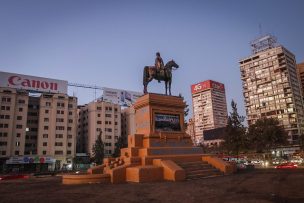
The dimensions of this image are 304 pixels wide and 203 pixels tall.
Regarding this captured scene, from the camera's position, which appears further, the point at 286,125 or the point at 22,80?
the point at 286,125

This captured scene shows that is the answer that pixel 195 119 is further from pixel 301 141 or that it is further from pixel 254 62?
pixel 301 141

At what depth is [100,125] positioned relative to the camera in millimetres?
84250

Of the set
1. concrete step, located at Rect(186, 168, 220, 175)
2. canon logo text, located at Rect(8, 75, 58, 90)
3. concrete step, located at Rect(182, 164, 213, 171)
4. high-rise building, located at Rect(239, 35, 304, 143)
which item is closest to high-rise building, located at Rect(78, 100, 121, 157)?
canon logo text, located at Rect(8, 75, 58, 90)

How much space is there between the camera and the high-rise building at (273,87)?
331ft

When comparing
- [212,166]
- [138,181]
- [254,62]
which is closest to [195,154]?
[212,166]

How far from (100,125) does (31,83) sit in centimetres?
2449

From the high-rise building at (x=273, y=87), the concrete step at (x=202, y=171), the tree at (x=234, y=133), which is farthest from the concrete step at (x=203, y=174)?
the high-rise building at (x=273, y=87)

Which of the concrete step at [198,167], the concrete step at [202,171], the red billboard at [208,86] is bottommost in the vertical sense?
the concrete step at [202,171]

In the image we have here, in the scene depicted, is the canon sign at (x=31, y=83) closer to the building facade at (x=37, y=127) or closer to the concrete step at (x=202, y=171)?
the building facade at (x=37, y=127)

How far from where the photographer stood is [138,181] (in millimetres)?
17172

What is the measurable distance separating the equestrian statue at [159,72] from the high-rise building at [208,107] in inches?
6372

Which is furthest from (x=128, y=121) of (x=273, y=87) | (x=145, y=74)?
(x=145, y=74)

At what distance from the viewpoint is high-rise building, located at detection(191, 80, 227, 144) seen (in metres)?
185

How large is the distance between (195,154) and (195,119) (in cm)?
17523
